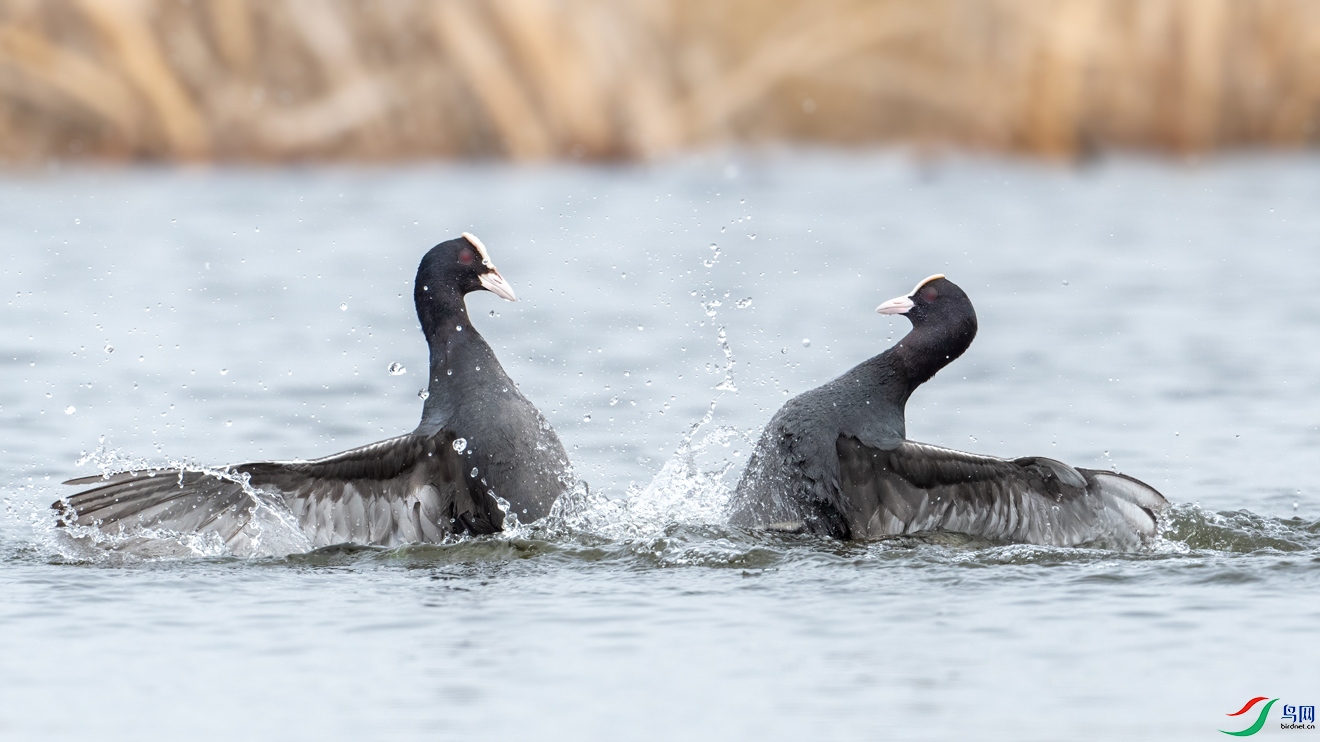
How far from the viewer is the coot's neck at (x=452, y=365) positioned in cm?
692

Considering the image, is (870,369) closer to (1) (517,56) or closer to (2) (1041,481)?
(2) (1041,481)

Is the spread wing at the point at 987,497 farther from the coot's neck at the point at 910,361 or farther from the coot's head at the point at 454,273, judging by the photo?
the coot's head at the point at 454,273

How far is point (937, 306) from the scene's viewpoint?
7.37 meters

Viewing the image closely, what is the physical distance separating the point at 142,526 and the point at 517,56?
1251 centimetres

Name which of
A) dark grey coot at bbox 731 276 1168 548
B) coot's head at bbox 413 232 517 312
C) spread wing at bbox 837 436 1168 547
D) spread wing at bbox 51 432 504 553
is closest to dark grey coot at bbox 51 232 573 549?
spread wing at bbox 51 432 504 553

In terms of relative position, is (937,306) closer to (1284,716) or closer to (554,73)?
(1284,716)

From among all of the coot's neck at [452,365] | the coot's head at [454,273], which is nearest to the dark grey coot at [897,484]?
the coot's neck at [452,365]

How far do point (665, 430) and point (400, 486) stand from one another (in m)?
2.87

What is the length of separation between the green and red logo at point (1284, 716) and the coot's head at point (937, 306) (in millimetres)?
2658

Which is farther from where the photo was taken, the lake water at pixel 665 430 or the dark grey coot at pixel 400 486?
the dark grey coot at pixel 400 486

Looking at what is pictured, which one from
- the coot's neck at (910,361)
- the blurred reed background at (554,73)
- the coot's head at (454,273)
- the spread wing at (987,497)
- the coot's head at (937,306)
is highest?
the blurred reed background at (554,73)

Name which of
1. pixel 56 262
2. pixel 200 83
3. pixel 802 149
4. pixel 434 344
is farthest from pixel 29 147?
pixel 434 344

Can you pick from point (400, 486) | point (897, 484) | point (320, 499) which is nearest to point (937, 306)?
point (897, 484)

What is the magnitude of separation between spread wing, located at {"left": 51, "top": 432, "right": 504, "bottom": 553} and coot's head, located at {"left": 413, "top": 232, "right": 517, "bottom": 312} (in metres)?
0.67
